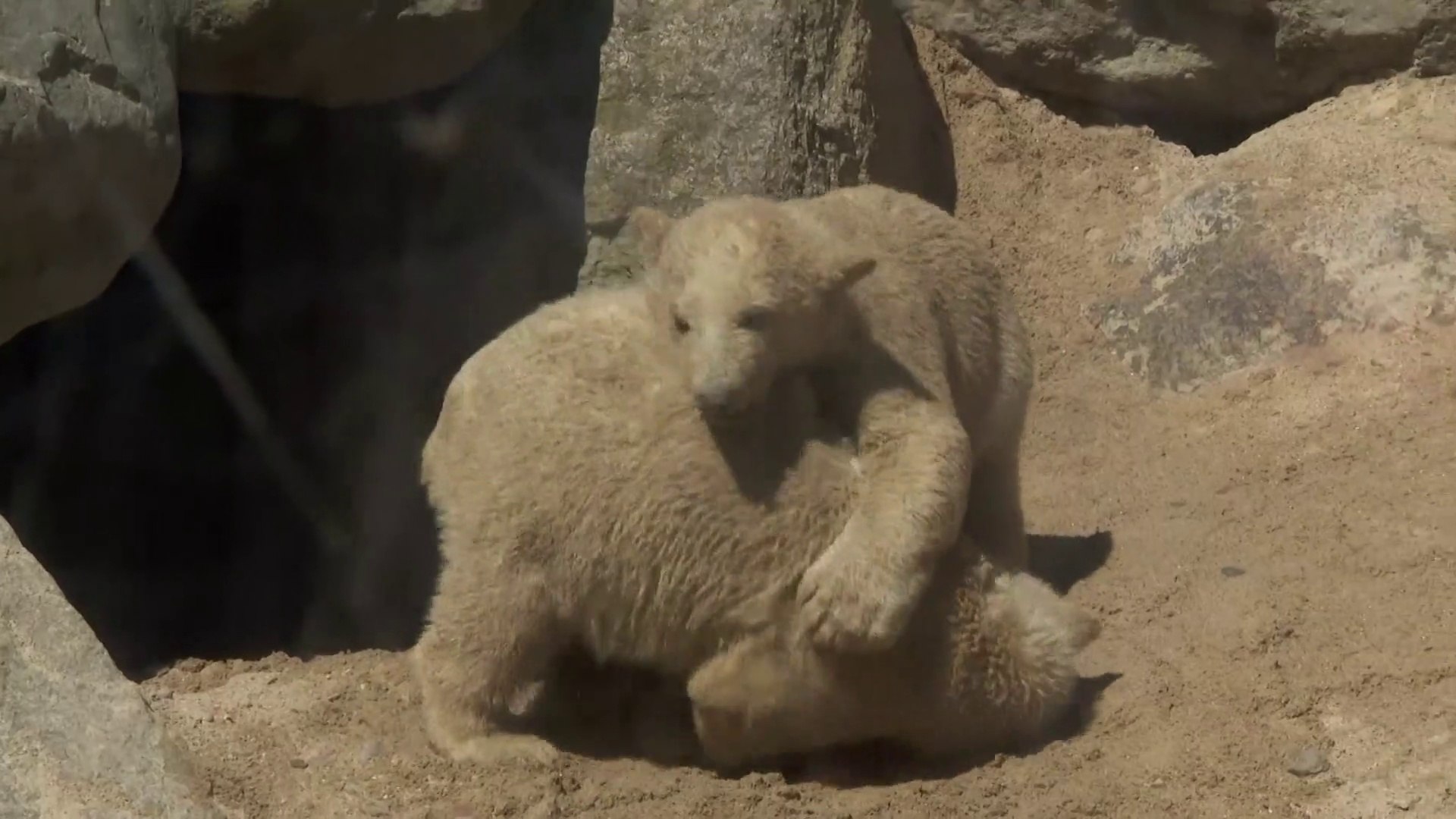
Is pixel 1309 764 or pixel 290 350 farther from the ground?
pixel 1309 764

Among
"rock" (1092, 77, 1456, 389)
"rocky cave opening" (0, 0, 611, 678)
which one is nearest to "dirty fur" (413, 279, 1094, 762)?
"rocky cave opening" (0, 0, 611, 678)

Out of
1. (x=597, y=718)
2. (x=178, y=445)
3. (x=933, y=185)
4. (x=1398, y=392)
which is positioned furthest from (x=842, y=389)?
(x=178, y=445)

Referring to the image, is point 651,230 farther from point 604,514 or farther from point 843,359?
point 604,514

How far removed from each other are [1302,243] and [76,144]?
394 cm

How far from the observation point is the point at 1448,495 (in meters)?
4.77

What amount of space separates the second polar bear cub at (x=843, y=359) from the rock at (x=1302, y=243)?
6.53ft

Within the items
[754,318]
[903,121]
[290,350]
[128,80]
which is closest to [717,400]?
[754,318]

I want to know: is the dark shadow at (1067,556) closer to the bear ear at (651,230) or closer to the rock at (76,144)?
the bear ear at (651,230)

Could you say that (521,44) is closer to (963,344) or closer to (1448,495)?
(963,344)

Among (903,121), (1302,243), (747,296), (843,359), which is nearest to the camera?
(747,296)

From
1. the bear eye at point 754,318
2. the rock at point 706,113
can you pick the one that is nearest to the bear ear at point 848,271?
the bear eye at point 754,318

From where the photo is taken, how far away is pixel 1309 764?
12.0 feet

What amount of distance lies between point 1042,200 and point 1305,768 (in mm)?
3361

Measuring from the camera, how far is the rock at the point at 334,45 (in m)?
4.96
